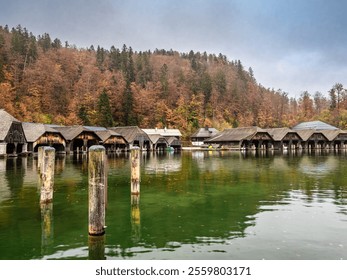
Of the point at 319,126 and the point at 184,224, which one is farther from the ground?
the point at 319,126

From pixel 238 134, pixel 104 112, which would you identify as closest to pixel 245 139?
pixel 238 134

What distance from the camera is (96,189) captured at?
28.5ft

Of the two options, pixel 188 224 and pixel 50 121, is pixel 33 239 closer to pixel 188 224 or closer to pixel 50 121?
pixel 188 224

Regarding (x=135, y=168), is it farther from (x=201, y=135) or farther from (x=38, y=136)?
(x=201, y=135)

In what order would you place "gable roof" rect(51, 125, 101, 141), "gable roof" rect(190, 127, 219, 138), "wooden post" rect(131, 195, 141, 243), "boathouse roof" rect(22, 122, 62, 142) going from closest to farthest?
"wooden post" rect(131, 195, 141, 243)
"boathouse roof" rect(22, 122, 62, 142)
"gable roof" rect(51, 125, 101, 141)
"gable roof" rect(190, 127, 219, 138)

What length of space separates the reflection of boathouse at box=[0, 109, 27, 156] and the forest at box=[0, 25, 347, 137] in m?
19.3

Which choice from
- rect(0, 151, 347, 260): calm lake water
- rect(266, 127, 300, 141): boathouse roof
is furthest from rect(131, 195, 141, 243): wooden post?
rect(266, 127, 300, 141): boathouse roof

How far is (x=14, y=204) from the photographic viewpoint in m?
13.1

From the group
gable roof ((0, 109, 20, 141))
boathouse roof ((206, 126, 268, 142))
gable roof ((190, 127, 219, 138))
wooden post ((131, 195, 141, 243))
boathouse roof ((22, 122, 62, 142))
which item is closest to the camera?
wooden post ((131, 195, 141, 243))

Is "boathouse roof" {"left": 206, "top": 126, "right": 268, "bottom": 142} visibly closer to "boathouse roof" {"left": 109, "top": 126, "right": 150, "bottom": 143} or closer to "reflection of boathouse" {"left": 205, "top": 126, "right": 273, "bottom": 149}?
"reflection of boathouse" {"left": 205, "top": 126, "right": 273, "bottom": 149}

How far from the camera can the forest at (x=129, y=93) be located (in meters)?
82.3

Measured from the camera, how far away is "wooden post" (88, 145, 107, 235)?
8.69 metres

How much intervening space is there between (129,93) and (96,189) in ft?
284
